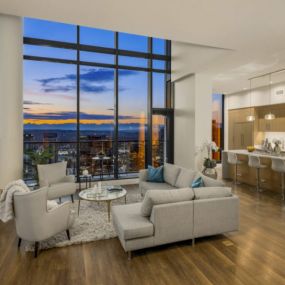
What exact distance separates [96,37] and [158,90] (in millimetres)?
2487

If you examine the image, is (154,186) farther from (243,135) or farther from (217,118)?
(217,118)

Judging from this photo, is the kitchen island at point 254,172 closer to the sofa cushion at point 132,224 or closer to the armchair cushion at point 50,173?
the sofa cushion at point 132,224

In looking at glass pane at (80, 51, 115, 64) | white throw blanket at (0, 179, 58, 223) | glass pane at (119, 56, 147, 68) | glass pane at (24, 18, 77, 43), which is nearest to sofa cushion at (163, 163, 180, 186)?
white throw blanket at (0, 179, 58, 223)

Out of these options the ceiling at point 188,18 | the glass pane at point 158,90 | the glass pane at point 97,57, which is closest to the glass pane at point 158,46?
the glass pane at point 158,90

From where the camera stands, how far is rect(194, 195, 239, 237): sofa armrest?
3.12 m

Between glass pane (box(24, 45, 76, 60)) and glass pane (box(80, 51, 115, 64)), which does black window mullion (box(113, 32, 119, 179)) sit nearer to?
glass pane (box(80, 51, 115, 64))

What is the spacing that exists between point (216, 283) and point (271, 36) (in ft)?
14.0

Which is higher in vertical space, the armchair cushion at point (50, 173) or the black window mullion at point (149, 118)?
the black window mullion at point (149, 118)

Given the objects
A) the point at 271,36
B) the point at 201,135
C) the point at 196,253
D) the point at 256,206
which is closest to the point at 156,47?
the point at 201,135

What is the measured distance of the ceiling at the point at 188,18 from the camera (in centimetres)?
329

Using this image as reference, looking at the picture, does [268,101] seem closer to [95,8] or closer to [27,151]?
[95,8]

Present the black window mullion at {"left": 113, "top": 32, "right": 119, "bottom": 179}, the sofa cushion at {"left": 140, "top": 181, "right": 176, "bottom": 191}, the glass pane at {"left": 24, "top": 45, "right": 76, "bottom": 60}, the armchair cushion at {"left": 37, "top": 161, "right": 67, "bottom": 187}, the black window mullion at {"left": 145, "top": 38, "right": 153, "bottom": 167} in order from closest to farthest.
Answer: the sofa cushion at {"left": 140, "top": 181, "right": 176, "bottom": 191}
the armchair cushion at {"left": 37, "top": 161, "right": 67, "bottom": 187}
the glass pane at {"left": 24, "top": 45, "right": 76, "bottom": 60}
the black window mullion at {"left": 113, "top": 32, "right": 119, "bottom": 179}
the black window mullion at {"left": 145, "top": 38, "right": 153, "bottom": 167}

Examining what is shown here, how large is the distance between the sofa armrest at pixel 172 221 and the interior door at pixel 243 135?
267 inches

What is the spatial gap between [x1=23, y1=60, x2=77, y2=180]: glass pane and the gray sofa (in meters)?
3.68
